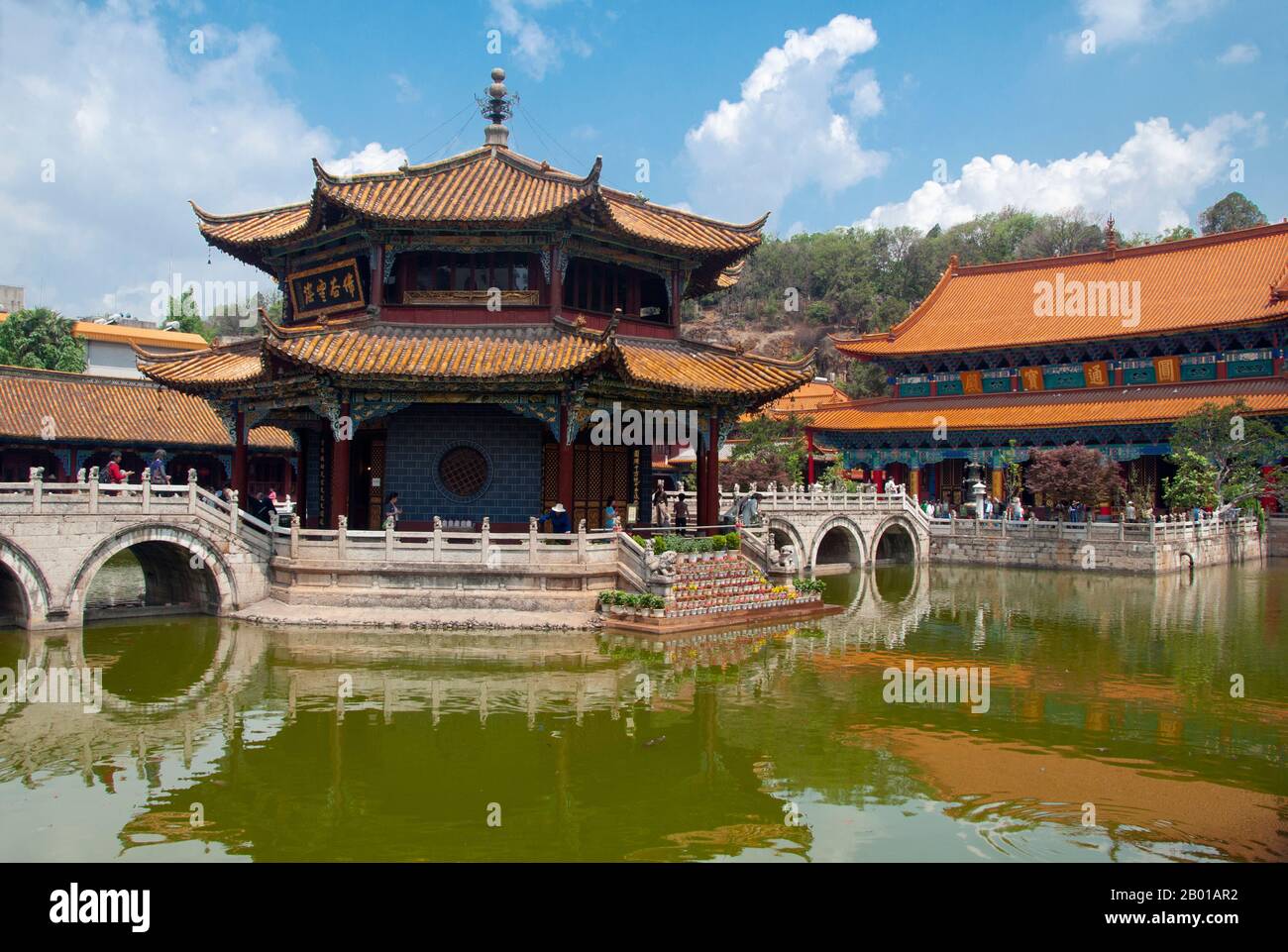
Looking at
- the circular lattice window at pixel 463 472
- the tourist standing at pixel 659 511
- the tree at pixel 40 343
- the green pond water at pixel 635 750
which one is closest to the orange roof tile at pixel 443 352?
the circular lattice window at pixel 463 472

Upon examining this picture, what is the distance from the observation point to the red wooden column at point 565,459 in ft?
75.1

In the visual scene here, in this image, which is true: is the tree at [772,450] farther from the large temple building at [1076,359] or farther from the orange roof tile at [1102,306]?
the orange roof tile at [1102,306]

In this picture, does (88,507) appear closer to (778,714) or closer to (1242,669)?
(778,714)

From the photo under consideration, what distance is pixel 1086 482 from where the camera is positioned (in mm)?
39344

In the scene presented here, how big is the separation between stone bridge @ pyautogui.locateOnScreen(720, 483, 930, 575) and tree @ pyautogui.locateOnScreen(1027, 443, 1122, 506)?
4804mm

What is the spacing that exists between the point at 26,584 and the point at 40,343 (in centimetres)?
3844

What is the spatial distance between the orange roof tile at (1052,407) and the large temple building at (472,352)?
2162 cm

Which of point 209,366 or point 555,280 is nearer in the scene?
point 555,280

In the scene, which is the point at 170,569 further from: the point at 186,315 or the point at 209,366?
the point at 186,315

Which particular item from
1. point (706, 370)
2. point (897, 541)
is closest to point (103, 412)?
point (706, 370)

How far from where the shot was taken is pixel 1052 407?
45.3m

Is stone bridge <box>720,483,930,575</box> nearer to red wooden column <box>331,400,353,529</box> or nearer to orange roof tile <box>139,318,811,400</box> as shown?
orange roof tile <box>139,318,811,400</box>

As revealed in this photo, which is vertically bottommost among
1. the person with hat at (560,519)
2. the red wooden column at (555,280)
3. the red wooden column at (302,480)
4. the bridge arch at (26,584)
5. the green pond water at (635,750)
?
the green pond water at (635,750)

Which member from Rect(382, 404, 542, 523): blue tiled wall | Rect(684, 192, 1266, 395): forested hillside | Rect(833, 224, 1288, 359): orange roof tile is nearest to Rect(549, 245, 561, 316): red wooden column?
Rect(382, 404, 542, 523): blue tiled wall
